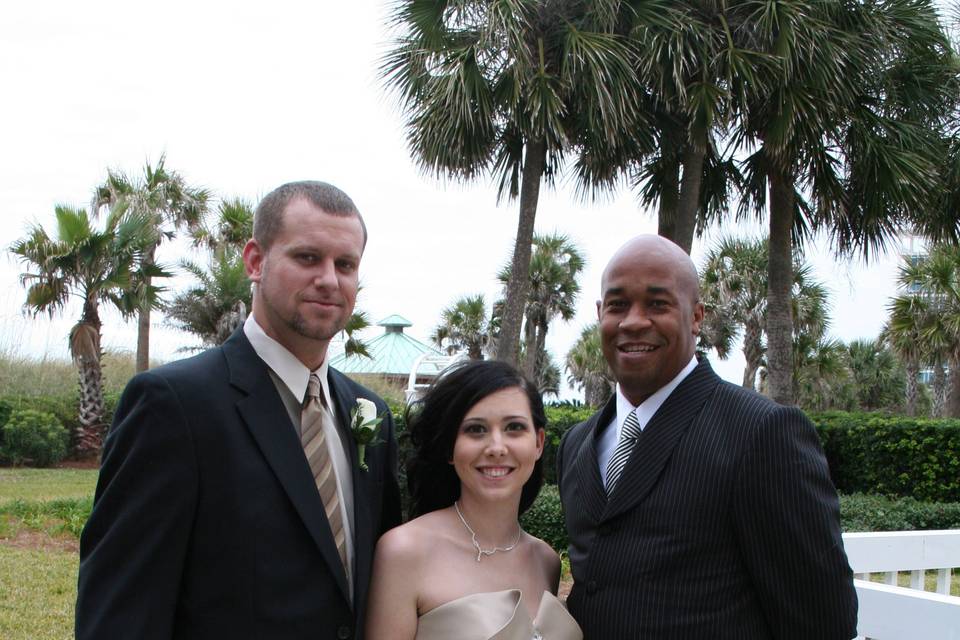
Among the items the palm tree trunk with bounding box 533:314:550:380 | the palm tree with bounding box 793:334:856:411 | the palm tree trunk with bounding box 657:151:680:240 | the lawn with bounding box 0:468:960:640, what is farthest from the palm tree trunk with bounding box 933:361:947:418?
the lawn with bounding box 0:468:960:640

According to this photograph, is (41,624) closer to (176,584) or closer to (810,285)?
(176,584)

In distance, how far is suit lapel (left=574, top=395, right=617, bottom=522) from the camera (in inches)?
115

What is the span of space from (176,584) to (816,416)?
15233mm

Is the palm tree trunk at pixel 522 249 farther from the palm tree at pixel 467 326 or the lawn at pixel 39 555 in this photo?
the palm tree at pixel 467 326

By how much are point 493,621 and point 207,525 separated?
105 centimetres

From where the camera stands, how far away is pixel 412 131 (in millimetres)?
16312

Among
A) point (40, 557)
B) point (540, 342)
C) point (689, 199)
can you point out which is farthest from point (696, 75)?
point (540, 342)

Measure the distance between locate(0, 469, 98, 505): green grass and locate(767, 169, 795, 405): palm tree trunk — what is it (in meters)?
11.7

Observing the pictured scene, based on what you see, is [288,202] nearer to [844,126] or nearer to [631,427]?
[631,427]

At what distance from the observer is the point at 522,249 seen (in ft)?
52.6

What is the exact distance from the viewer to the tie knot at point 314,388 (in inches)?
113

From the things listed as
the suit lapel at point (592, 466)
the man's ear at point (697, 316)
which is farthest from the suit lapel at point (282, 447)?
the man's ear at point (697, 316)

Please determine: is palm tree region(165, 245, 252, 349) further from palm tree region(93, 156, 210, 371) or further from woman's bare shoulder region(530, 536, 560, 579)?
woman's bare shoulder region(530, 536, 560, 579)

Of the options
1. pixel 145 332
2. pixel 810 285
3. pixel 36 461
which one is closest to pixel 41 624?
pixel 36 461
